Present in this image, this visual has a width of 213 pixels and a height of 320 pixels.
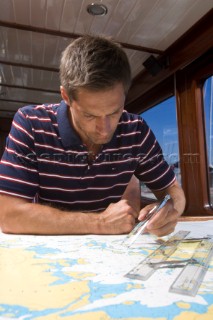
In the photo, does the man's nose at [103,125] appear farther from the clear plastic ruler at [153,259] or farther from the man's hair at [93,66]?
the clear plastic ruler at [153,259]

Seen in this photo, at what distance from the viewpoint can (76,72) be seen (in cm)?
127

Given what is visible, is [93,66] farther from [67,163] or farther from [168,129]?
[168,129]

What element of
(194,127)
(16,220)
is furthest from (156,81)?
(16,220)

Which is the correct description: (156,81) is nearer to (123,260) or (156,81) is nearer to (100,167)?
(100,167)

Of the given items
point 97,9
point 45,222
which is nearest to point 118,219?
point 45,222

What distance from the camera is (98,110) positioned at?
128 centimetres

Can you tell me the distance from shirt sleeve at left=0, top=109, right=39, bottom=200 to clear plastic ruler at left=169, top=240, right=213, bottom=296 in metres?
0.76

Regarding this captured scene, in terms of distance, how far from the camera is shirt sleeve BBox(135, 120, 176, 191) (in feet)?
5.48

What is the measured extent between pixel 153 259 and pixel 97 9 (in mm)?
2250

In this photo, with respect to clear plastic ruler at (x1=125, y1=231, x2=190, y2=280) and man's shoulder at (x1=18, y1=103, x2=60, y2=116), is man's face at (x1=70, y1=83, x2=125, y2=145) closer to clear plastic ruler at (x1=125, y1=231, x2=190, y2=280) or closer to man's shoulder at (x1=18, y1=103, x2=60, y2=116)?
man's shoulder at (x1=18, y1=103, x2=60, y2=116)

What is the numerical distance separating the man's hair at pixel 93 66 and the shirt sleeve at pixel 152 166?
44cm

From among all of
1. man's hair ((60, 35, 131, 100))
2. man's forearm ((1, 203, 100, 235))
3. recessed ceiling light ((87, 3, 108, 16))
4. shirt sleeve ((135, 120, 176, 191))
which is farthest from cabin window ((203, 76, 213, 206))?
man's forearm ((1, 203, 100, 235))

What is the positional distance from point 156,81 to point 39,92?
6.96 ft

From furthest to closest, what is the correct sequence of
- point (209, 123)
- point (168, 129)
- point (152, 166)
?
point (168, 129), point (209, 123), point (152, 166)
